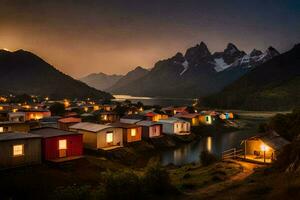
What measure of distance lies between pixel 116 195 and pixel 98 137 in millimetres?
25752

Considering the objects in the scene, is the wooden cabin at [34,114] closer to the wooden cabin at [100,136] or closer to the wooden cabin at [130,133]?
the wooden cabin at [130,133]

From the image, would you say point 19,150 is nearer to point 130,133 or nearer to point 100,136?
point 100,136

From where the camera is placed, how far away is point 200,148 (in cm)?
5894

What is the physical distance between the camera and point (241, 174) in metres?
26.9

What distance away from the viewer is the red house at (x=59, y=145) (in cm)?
2973

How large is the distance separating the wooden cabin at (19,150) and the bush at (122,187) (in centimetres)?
1315

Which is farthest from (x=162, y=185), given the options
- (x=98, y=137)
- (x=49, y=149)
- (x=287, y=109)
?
(x=287, y=109)

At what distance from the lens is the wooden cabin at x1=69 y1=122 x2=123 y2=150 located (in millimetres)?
41531

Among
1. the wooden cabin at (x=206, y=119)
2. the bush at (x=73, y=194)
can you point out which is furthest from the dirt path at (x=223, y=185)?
the wooden cabin at (x=206, y=119)

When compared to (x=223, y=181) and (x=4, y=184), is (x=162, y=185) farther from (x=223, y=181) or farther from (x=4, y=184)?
(x=4, y=184)

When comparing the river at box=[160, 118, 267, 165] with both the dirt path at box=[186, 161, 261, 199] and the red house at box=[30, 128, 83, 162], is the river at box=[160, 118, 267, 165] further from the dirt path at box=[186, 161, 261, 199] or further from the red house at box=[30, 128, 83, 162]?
the dirt path at box=[186, 161, 261, 199]

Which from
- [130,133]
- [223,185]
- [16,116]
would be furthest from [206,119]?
[223,185]

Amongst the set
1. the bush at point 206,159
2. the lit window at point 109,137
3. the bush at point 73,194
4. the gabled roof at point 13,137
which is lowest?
the bush at point 206,159

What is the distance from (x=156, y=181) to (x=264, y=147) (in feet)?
61.5
